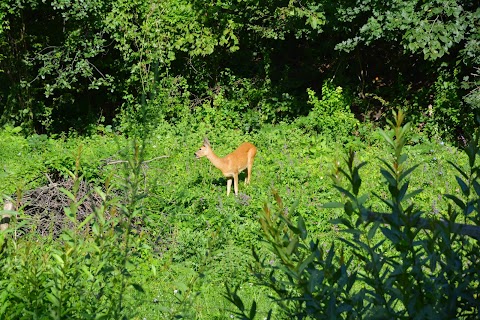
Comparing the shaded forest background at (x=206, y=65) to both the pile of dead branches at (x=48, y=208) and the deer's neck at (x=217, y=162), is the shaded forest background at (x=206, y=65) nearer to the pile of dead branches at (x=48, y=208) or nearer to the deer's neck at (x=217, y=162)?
the deer's neck at (x=217, y=162)

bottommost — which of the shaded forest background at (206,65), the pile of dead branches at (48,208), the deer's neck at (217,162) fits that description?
the pile of dead branches at (48,208)

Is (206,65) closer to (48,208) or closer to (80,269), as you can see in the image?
(48,208)

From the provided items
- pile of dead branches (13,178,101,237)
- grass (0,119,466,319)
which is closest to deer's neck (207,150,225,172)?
grass (0,119,466,319)

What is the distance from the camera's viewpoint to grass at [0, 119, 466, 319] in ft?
22.8

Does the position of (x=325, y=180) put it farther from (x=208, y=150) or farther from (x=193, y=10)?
(x=193, y=10)

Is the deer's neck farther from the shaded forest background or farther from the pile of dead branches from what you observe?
the shaded forest background

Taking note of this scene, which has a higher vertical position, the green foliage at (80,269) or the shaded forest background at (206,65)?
the shaded forest background at (206,65)

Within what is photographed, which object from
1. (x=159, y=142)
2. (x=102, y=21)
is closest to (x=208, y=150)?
(x=159, y=142)

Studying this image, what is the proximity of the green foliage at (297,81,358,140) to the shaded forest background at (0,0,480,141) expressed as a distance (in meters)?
0.29

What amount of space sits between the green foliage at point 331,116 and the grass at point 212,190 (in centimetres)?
30

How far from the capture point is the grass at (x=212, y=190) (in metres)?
6.94

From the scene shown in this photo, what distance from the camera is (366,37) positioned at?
486 inches

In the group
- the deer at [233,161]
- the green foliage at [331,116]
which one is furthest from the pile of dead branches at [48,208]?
the green foliage at [331,116]

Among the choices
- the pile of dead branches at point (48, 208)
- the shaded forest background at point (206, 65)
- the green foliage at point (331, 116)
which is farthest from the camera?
the shaded forest background at point (206, 65)
